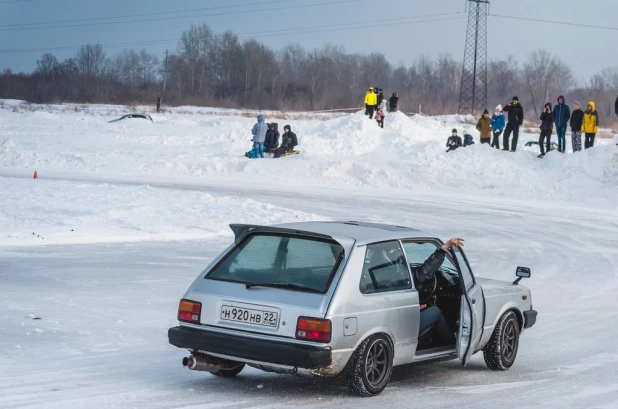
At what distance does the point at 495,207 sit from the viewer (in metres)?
28.2

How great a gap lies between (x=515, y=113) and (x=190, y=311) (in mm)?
27056

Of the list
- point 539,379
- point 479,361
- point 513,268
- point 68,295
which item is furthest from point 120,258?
point 539,379

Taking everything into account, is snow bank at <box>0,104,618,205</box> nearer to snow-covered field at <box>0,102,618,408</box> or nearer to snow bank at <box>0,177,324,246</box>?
snow-covered field at <box>0,102,618,408</box>

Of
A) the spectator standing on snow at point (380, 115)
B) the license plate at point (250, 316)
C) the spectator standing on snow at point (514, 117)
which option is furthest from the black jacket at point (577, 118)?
the license plate at point (250, 316)

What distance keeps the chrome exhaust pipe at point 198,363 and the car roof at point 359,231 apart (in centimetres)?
117

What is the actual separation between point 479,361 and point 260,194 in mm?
20584

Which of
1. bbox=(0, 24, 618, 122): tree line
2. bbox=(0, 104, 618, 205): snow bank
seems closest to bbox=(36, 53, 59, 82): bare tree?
bbox=(0, 24, 618, 122): tree line

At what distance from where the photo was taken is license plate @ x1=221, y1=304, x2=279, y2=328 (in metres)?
6.95

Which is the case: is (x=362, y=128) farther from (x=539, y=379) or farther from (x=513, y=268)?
(x=539, y=379)

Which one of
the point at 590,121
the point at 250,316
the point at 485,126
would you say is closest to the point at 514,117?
the point at 485,126

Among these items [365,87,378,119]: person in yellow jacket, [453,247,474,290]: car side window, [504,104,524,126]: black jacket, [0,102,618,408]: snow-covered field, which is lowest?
[0,102,618,408]: snow-covered field

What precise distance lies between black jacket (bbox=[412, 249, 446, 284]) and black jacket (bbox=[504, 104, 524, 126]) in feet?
82.8

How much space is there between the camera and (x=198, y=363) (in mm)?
7352

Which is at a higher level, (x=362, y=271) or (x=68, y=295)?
(x=362, y=271)
